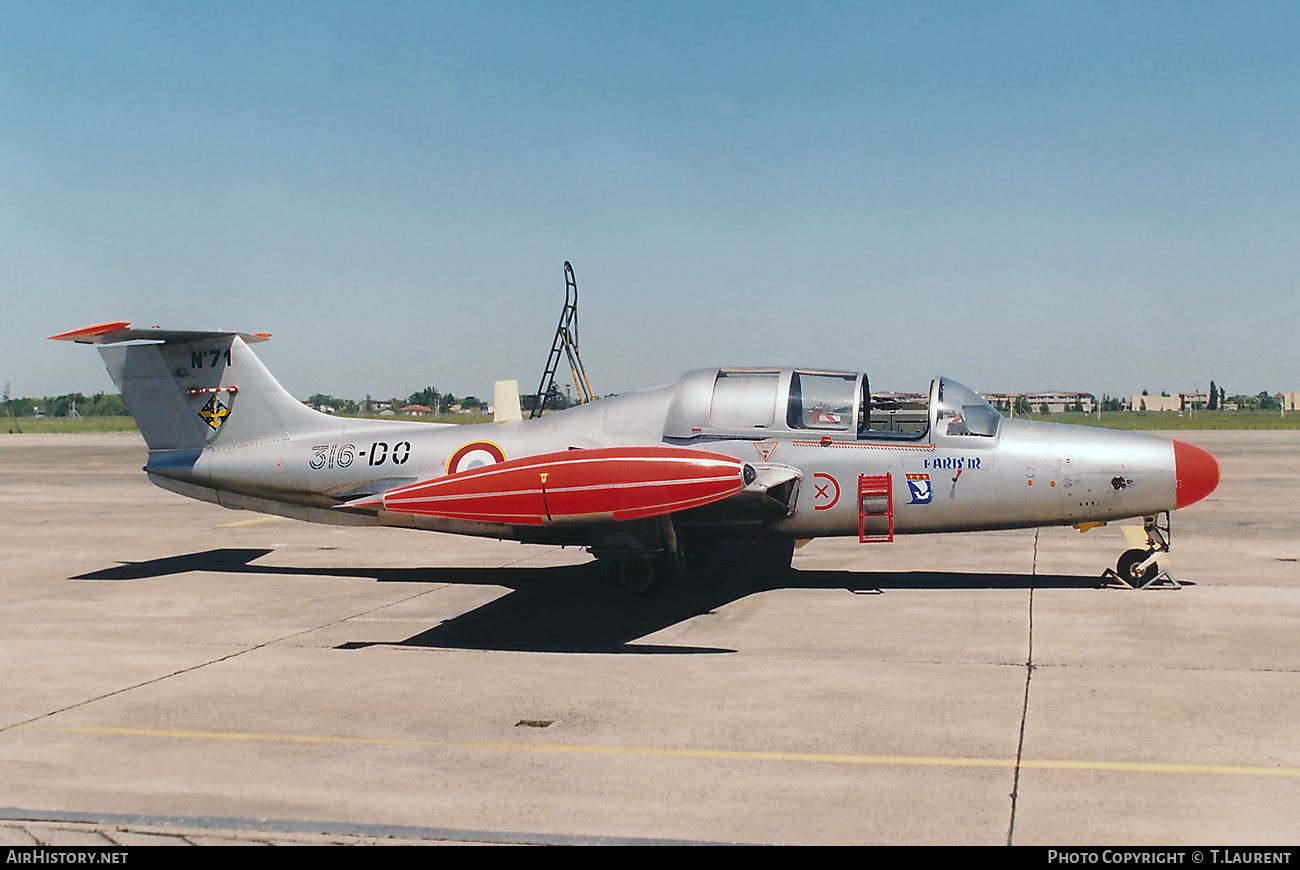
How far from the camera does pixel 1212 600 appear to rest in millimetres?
10766

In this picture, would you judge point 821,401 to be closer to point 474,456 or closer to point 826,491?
point 826,491

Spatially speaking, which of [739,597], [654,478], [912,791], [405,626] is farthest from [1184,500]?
[405,626]

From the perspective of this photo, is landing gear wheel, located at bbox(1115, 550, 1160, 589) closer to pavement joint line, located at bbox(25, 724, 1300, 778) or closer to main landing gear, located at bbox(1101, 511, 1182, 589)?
main landing gear, located at bbox(1101, 511, 1182, 589)

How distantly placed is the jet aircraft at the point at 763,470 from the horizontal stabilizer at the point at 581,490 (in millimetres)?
16

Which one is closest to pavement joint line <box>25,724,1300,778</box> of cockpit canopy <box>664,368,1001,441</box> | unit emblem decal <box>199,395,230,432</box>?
cockpit canopy <box>664,368,1001,441</box>

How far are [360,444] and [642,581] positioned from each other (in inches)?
164

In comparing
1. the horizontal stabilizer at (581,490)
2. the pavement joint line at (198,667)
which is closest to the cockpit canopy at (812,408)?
the horizontal stabilizer at (581,490)

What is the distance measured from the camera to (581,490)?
947cm

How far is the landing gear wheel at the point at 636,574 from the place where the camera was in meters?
11.4

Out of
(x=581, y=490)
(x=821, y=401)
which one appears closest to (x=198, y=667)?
(x=581, y=490)

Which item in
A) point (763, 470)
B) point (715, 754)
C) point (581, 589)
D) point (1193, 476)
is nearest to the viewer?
point (715, 754)

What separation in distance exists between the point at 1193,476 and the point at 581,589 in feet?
22.5

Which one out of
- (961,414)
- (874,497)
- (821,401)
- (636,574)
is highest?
(821,401)
